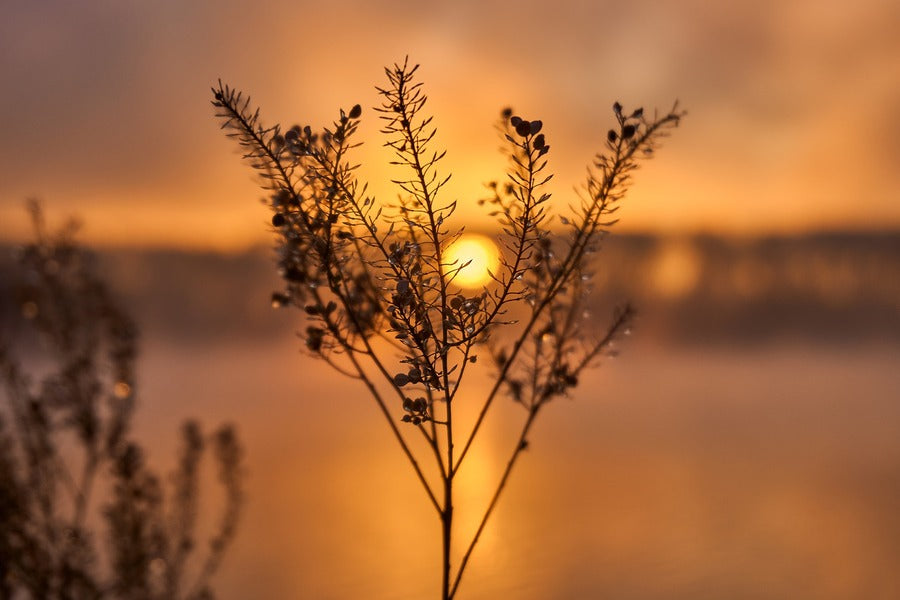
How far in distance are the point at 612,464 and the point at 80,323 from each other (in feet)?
10.1

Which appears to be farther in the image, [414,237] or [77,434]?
[77,434]

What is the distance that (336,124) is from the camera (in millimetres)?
603

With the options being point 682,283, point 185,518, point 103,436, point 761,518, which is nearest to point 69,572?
point 103,436

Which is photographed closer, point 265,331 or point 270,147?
point 270,147

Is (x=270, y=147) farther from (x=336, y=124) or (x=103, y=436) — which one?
(x=103, y=436)

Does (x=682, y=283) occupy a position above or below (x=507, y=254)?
above

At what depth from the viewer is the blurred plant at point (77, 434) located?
1.52 meters

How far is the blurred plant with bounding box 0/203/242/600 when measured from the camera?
152 cm

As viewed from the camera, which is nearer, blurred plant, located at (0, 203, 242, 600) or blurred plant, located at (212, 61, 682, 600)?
blurred plant, located at (212, 61, 682, 600)

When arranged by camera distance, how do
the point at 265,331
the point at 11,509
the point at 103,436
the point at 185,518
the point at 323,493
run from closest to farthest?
the point at 11,509 → the point at 103,436 → the point at 185,518 → the point at 323,493 → the point at 265,331

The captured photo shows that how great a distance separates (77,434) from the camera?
62.7 inches

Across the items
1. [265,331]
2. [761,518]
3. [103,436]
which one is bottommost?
[761,518]

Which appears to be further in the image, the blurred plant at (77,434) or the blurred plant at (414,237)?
the blurred plant at (77,434)

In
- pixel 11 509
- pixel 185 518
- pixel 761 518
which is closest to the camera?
pixel 11 509
